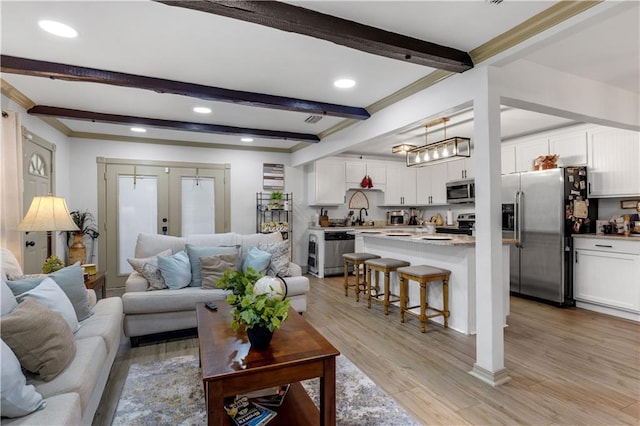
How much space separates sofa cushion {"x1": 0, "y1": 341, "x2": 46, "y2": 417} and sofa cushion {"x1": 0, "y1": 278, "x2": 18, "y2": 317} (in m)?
0.49

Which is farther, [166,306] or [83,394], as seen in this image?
[166,306]

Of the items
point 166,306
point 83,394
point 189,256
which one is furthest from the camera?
point 189,256

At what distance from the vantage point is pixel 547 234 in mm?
4273

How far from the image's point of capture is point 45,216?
2844mm

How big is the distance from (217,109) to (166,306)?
2.35m

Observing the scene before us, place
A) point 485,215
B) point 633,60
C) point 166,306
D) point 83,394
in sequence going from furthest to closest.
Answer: point 166,306 < point 633,60 < point 485,215 < point 83,394

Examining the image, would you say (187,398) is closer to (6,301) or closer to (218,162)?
(6,301)

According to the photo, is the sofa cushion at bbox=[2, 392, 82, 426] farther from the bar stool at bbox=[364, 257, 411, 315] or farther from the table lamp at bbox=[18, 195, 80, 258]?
the bar stool at bbox=[364, 257, 411, 315]

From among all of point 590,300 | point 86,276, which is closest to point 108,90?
point 86,276

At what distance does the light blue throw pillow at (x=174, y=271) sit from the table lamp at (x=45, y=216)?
0.87m

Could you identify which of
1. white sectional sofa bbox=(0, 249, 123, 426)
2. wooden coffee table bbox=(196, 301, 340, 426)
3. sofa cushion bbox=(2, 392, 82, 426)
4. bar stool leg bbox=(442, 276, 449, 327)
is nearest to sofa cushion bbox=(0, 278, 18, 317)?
white sectional sofa bbox=(0, 249, 123, 426)

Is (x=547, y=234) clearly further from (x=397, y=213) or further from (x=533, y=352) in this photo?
(x=397, y=213)

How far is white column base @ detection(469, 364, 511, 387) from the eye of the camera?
232 centimetres

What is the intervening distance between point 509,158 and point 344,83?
3509 millimetres
